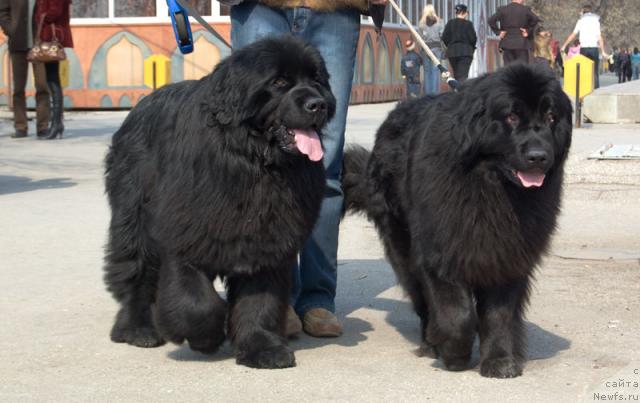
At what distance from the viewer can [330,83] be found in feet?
19.8

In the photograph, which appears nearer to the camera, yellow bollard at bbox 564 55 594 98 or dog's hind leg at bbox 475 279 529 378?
dog's hind leg at bbox 475 279 529 378

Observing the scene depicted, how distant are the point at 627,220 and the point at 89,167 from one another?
6050 mm

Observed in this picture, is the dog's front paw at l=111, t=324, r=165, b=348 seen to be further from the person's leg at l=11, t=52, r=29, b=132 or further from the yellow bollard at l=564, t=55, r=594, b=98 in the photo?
the yellow bollard at l=564, t=55, r=594, b=98

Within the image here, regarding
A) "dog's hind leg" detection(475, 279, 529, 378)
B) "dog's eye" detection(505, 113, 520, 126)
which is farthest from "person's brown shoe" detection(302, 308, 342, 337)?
"dog's eye" detection(505, 113, 520, 126)

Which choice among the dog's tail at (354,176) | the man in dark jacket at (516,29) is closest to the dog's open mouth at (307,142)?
the dog's tail at (354,176)

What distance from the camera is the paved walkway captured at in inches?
186

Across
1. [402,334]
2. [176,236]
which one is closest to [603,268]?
[402,334]

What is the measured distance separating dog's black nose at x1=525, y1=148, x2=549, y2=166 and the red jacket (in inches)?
472

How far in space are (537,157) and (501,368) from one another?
86 centimetres

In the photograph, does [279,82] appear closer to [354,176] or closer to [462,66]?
[354,176]

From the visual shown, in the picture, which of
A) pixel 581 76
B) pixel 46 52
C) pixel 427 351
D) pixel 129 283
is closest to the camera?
pixel 427 351

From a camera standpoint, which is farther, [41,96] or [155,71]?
[155,71]

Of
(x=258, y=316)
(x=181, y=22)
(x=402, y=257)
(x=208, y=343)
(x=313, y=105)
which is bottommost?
(x=208, y=343)

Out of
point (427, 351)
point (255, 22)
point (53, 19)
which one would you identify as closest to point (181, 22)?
point (255, 22)
